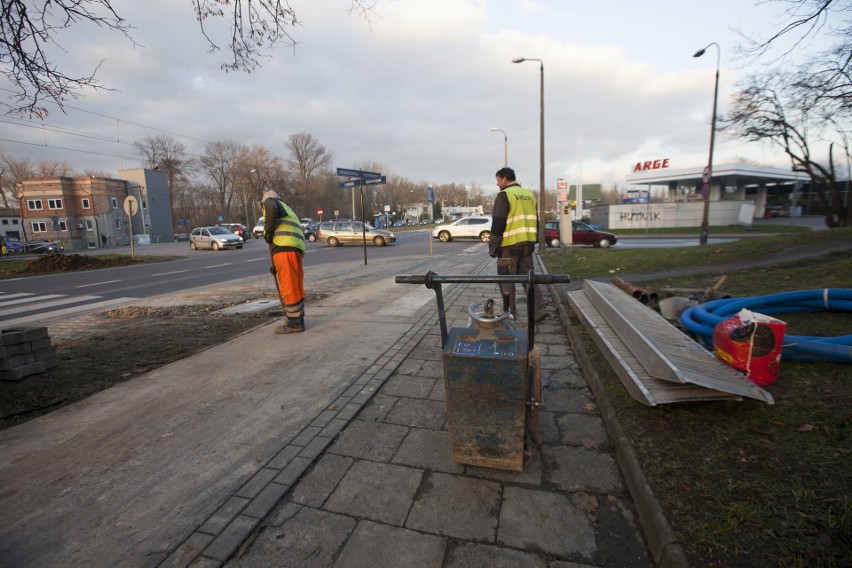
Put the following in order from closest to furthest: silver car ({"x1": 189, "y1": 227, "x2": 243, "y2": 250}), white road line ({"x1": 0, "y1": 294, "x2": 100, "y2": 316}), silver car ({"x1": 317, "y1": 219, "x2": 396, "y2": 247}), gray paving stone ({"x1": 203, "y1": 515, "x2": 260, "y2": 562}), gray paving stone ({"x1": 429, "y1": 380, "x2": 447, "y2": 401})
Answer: gray paving stone ({"x1": 203, "y1": 515, "x2": 260, "y2": 562}), gray paving stone ({"x1": 429, "y1": 380, "x2": 447, "y2": 401}), white road line ({"x1": 0, "y1": 294, "x2": 100, "y2": 316}), silver car ({"x1": 317, "y1": 219, "x2": 396, "y2": 247}), silver car ({"x1": 189, "y1": 227, "x2": 243, "y2": 250})

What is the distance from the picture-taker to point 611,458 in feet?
8.52

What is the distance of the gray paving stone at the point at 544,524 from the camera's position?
76.7 inches

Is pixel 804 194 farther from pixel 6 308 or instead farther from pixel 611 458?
pixel 6 308

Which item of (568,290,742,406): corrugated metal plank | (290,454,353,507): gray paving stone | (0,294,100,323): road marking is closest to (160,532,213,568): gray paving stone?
(290,454,353,507): gray paving stone

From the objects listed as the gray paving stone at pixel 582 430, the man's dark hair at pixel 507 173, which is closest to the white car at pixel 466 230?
the man's dark hair at pixel 507 173

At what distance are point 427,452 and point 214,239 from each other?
96.7 ft

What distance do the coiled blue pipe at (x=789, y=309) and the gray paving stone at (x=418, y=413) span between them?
8.71 feet

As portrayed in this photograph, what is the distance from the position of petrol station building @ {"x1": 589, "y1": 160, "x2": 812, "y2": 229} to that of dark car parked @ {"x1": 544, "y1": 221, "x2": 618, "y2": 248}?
15.7 metres

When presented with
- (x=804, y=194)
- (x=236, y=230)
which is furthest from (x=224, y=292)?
(x=804, y=194)

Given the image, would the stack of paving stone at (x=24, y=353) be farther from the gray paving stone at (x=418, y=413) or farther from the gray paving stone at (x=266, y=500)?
the gray paving stone at (x=418, y=413)

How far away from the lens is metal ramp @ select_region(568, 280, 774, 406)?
105 inches

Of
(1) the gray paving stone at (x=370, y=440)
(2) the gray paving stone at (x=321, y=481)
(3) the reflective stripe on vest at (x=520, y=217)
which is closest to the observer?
(2) the gray paving stone at (x=321, y=481)

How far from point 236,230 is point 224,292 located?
29.1 meters

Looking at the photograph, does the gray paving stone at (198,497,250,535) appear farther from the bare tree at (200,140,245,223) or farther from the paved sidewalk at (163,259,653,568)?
the bare tree at (200,140,245,223)
